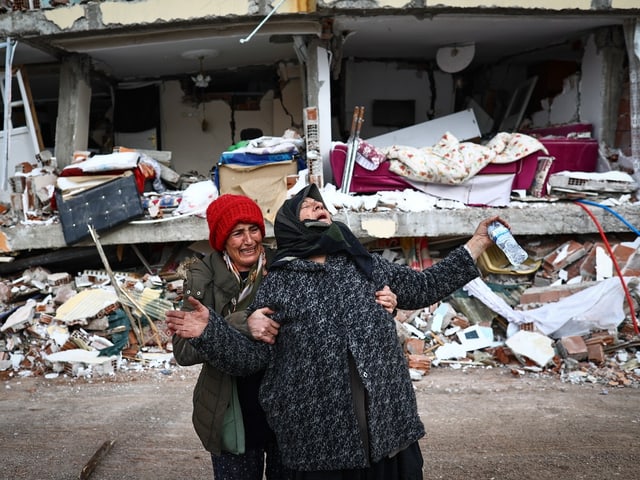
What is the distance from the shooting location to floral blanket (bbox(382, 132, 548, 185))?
22.8ft

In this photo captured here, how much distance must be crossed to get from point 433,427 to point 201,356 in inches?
104

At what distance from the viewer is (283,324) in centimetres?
210

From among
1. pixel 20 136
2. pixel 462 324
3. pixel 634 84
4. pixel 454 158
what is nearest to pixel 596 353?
pixel 462 324

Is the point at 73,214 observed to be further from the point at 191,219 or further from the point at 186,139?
the point at 186,139

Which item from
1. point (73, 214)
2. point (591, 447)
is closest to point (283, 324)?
point (591, 447)

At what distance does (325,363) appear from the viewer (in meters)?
2.01

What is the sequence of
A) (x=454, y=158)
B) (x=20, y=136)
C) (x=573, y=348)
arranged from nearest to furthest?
(x=573, y=348), (x=454, y=158), (x=20, y=136)

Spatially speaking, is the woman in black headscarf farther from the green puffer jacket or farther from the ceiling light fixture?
the ceiling light fixture

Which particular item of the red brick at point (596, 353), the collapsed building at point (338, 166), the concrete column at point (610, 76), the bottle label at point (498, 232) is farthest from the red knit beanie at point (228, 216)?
the concrete column at point (610, 76)

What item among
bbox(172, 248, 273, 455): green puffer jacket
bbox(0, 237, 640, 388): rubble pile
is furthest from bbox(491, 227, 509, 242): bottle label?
bbox(0, 237, 640, 388): rubble pile

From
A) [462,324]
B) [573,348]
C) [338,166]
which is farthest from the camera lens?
[338,166]

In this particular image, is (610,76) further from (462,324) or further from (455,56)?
(462,324)

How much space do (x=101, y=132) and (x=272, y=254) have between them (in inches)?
387

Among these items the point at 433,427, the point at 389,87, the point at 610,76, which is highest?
the point at 389,87
